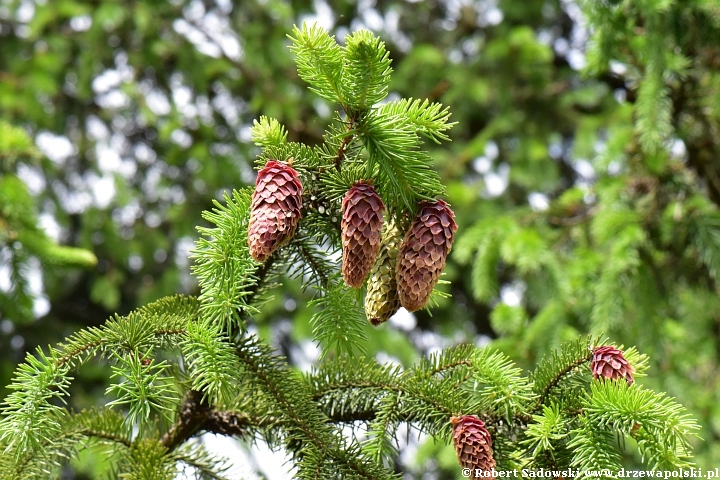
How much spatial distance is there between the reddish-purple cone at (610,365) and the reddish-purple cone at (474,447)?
159mm

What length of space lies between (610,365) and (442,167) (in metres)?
3.46

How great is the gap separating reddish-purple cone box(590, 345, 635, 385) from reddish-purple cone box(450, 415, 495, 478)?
0.16 metres

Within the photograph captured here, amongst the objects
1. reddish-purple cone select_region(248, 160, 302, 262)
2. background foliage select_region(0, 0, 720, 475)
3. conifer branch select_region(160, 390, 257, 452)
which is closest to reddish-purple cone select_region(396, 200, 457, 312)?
reddish-purple cone select_region(248, 160, 302, 262)

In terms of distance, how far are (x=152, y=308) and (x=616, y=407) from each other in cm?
62

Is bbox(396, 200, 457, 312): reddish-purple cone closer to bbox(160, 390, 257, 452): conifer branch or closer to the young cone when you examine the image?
the young cone

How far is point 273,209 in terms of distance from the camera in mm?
826

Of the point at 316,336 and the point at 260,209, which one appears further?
the point at 316,336

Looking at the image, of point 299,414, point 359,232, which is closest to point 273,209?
point 359,232

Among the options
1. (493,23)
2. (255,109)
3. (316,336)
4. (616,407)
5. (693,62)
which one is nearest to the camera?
(616,407)

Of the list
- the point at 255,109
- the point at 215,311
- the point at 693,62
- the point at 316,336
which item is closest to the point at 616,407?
the point at 316,336

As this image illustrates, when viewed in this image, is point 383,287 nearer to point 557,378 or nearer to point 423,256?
point 423,256

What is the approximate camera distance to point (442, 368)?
1.00 m

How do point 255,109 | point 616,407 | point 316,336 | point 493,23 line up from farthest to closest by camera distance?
point 493,23, point 255,109, point 316,336, point 616,407

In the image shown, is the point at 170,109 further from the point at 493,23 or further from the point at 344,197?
the point at 344,197
